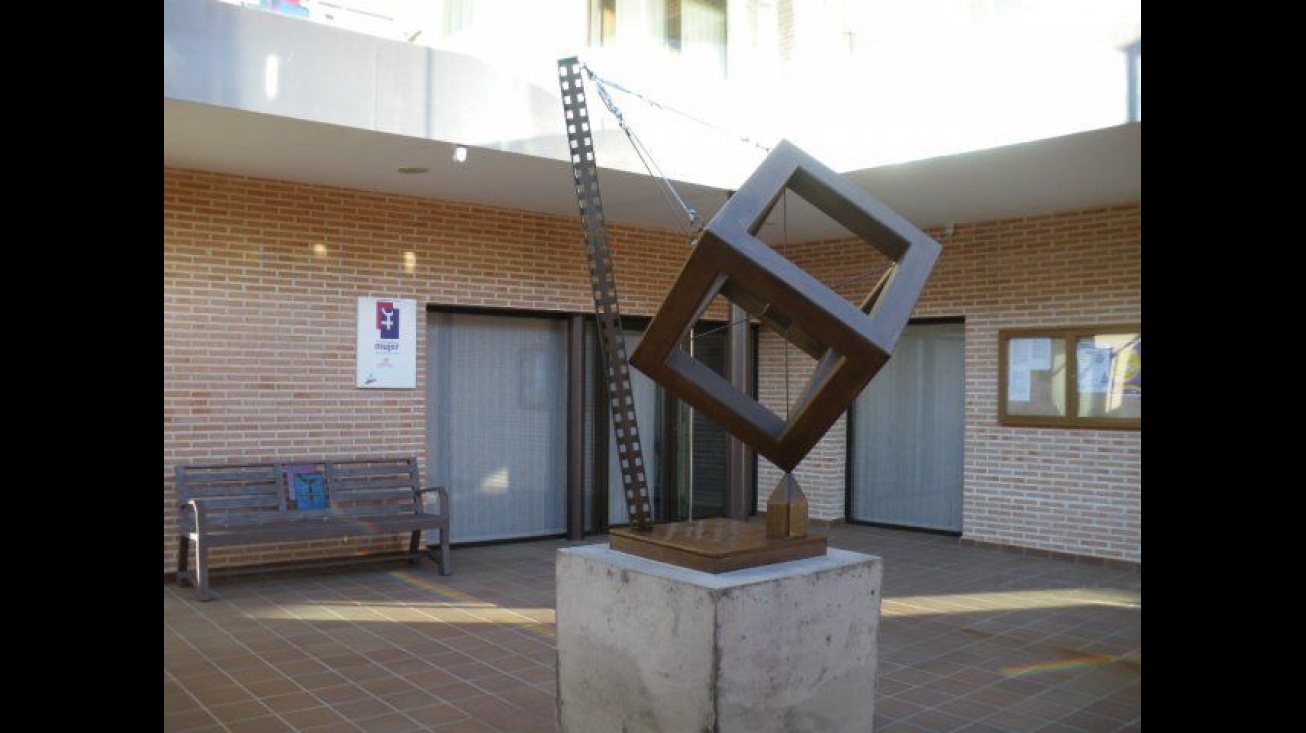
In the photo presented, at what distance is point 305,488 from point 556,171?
3.12m

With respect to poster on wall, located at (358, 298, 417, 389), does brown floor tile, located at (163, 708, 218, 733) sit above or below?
below

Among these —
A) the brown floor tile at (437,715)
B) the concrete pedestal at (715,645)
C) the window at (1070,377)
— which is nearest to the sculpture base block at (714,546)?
the concrete pedestal at (715,645)

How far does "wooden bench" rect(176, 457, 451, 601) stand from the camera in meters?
7.45

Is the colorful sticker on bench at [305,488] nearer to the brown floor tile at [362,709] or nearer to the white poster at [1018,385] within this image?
the brown floor tile at [362,709]

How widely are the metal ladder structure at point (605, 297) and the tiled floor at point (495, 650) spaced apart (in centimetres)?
125

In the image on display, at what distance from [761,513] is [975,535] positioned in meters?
2.81

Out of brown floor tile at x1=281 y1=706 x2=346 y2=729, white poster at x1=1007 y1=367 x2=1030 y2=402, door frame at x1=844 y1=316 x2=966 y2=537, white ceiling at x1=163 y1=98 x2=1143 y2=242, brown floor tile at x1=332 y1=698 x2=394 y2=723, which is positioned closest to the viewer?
brown floor tile at x1=281 y1=706 x2=346 y2=729

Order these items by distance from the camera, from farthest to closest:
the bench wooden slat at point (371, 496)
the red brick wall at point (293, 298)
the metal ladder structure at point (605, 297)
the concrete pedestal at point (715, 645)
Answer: the bench wooden slat at point (371, 496) → the red brick wall at point (293, 298) → the metal ladder structure at point (605, 297) → the concrete pedestal at point (715, 645)

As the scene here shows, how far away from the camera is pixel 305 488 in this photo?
8.24 meters

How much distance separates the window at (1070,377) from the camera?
903cm

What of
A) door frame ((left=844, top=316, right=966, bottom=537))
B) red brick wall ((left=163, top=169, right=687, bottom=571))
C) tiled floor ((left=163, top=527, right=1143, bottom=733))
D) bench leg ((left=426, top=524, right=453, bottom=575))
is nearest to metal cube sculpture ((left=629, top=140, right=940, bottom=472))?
tiled floor ((left=163, top=527, right=1143, bottom=733))

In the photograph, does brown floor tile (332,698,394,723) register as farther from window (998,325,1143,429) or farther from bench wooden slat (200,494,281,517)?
window (998,325,1143,429)

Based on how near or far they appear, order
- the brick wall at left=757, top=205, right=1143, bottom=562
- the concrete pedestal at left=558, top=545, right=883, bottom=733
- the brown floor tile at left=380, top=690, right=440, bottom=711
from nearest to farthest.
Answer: the concrete pedestal at left=558, top=545, right=883, bottom=733
the brown floor tile at left=380, top=690, right=440, bottom=711
the brick wall at left=757, top=205, right=1143, bottom=562

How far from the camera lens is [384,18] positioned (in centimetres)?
704
